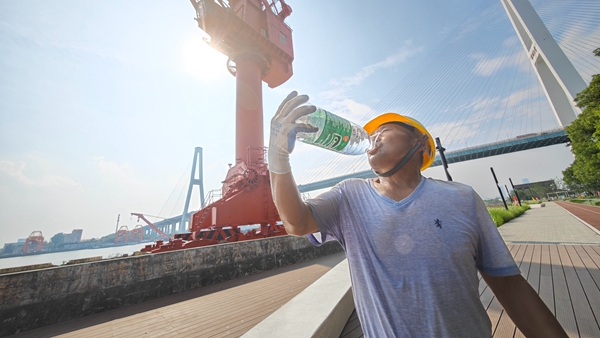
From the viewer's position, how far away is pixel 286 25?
58.1ft

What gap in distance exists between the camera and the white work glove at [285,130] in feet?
3.89

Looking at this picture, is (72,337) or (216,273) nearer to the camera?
(72,337)

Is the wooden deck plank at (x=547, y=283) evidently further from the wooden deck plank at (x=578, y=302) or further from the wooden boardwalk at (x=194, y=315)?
the wooden boardwalk at (x=194, y=315)

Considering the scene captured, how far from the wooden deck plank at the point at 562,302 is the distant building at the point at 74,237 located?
9987cm

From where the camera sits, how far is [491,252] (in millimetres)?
1028

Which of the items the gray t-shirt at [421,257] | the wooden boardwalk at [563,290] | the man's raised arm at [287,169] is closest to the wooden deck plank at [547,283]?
the wooden boardwalk at [563,290]

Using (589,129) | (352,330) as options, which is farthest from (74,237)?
(589,129)

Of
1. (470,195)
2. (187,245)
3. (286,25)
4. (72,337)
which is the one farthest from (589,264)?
(286,25)

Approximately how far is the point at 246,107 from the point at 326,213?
1268 centimetres

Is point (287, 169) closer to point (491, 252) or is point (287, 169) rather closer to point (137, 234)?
point (491, 252)

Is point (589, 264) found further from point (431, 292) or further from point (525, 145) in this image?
point (525, 145)

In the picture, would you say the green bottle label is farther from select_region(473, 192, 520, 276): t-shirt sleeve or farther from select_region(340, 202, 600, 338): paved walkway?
select_region(340, 202, 600, 338): paved walkway

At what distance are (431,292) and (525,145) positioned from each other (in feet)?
163

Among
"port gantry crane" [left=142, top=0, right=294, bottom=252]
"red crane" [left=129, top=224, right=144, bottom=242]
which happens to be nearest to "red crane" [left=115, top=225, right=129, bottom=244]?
"red crane" [left=129, top=224, right=144, bottom=242]
